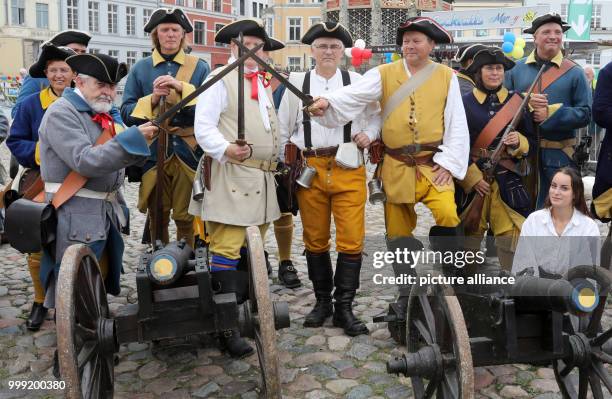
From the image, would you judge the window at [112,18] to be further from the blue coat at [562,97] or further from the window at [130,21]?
the blue coat at [562,97]

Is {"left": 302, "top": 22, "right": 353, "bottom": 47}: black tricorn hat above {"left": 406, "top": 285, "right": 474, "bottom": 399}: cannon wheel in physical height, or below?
above

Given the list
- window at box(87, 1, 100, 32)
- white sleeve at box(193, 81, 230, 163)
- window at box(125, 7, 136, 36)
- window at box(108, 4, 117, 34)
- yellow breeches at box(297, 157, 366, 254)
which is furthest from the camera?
window at box(125, 7, 136, 36)

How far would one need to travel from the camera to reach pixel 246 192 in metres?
4.11

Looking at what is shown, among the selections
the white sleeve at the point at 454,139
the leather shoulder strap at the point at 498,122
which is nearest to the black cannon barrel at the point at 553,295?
the white sleeve at the point at 454,139

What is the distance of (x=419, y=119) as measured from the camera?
4180 millimetres

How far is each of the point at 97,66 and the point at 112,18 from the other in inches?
1847

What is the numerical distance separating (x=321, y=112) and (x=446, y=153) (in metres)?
0.85

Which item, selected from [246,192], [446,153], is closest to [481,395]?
[446,153]

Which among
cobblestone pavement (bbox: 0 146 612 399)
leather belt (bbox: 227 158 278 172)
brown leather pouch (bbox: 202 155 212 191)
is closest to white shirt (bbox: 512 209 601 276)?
cobblestone pavement (bbox: 0 146 612 399)

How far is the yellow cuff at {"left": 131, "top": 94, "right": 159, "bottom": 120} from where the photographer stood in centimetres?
448

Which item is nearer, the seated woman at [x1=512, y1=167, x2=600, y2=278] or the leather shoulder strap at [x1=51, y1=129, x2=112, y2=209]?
the leather shoulder strap at [x1=51, y1=129, x2=112, y2=209]

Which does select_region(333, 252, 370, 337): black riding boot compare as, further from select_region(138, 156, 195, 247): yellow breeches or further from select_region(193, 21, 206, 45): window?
select_region(193, 21, 206, 45): window

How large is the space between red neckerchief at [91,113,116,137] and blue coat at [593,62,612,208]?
10.5 ft

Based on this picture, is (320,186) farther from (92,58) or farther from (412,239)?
(92,58)
